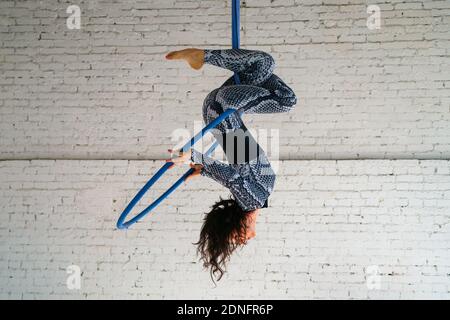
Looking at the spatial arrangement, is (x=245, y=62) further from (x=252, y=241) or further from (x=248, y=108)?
(x=252, y=241)

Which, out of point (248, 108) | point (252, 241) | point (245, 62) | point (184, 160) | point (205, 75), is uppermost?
point (205, 75)

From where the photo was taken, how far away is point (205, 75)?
3.63m

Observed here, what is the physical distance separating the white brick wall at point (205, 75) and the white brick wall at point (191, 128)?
0.01 metres

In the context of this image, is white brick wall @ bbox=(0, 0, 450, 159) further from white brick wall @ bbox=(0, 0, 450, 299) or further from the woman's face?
the woman's face

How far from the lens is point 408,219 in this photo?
3609mm

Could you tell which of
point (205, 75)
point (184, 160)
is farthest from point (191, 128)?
point (184, 160)

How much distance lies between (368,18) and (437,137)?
108cm

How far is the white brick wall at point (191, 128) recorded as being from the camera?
11.8 feet

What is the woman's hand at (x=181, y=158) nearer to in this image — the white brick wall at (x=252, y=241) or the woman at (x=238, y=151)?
the woman at (x=238, y=151)

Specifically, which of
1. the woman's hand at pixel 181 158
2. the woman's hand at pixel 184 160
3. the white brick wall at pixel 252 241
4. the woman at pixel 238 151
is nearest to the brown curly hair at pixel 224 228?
the woman at pixel 238 151

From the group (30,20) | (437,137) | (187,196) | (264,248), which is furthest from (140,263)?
(437,137)

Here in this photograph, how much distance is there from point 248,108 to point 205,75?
1561mm

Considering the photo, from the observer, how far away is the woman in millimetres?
1985

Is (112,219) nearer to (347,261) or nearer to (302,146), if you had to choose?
(302,146)
